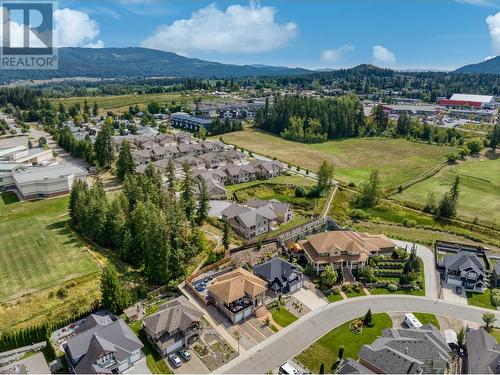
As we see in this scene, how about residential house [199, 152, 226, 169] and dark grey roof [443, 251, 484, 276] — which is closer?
dark grey roof [443, 251, 484, 276]

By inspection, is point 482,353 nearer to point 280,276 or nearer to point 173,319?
point 280,276

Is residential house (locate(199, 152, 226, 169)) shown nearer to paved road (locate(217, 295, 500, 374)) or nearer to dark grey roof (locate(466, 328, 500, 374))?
paved road (locate(217, 295, 500, 374))

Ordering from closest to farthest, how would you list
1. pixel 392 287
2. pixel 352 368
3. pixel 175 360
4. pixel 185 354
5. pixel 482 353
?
pixel 352 368 → pixel 482 353 → pixel 175 360 → pixel 185 354 → pixel 392 287

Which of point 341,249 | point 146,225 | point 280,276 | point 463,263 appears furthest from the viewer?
point 341,249

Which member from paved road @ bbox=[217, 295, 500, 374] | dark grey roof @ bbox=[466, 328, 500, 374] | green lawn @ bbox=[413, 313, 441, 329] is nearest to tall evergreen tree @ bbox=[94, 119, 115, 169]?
paved road @ bbox=[217, 295, 500, 374]

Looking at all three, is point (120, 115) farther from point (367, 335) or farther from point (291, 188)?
point (367, 335)

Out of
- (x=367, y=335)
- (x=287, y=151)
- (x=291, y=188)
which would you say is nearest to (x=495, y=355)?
(x=367, y=335)

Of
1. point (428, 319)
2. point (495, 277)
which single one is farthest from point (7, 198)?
point (495, 277)
